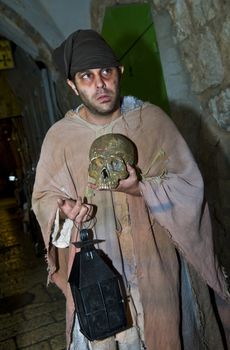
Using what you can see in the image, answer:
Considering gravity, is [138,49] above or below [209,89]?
above

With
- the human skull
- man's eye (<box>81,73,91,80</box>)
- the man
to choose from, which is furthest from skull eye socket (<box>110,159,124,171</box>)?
man's eye (<box>81,73,91,80</box>)

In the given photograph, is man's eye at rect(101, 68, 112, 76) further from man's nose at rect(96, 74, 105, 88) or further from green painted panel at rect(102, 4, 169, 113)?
green painted panel at rect(102, 4, 169, 113)

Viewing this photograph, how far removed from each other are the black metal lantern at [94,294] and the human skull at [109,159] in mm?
263

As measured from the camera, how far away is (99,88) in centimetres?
171

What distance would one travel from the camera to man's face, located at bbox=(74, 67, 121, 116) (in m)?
1.71

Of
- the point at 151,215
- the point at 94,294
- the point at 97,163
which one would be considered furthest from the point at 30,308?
the point at 97,163

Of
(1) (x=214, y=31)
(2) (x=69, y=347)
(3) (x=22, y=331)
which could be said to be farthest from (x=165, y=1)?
(3) (x=22, y=331)

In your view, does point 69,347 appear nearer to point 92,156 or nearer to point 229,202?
point 92,156

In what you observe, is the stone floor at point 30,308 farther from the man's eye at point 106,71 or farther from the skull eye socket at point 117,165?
the man's eye at point 106,71

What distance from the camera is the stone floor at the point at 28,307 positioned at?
143 inches

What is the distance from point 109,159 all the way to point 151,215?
1.24 feet

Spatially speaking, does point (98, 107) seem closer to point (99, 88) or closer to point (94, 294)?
point (99, 88)

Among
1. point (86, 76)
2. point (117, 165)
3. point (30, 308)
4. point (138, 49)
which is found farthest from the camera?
point (30, 308)

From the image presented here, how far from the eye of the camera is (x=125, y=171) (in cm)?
161
